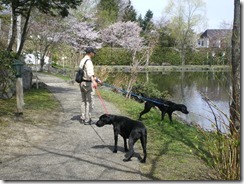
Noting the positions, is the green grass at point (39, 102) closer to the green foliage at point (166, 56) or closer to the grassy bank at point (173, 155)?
the grassy bank at point (173, 155)

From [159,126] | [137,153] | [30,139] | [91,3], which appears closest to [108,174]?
[137,153]

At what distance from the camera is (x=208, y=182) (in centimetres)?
445

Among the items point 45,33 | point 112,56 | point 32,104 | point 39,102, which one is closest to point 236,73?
point 32,104

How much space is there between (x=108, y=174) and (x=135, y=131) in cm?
90

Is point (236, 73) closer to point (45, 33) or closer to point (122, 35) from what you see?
point (45, 33)

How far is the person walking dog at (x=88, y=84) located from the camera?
7.61 meters

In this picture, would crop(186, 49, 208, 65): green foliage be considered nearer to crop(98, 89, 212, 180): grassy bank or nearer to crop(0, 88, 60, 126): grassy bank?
crop(0, 88, 60, 126): grassy bank

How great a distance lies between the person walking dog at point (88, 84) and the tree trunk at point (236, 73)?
324 centimetres

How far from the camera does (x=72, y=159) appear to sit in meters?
5.48

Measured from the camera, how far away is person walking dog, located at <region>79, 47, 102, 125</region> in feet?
25.0

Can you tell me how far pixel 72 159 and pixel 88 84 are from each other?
Result: 8.81 feet

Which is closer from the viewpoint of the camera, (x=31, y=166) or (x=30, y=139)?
(x=31, y=166)

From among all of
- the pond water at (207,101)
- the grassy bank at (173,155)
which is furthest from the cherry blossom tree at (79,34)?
the grassy bank at (173,155)

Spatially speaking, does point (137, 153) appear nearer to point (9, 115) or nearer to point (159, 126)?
point (159, 126)
